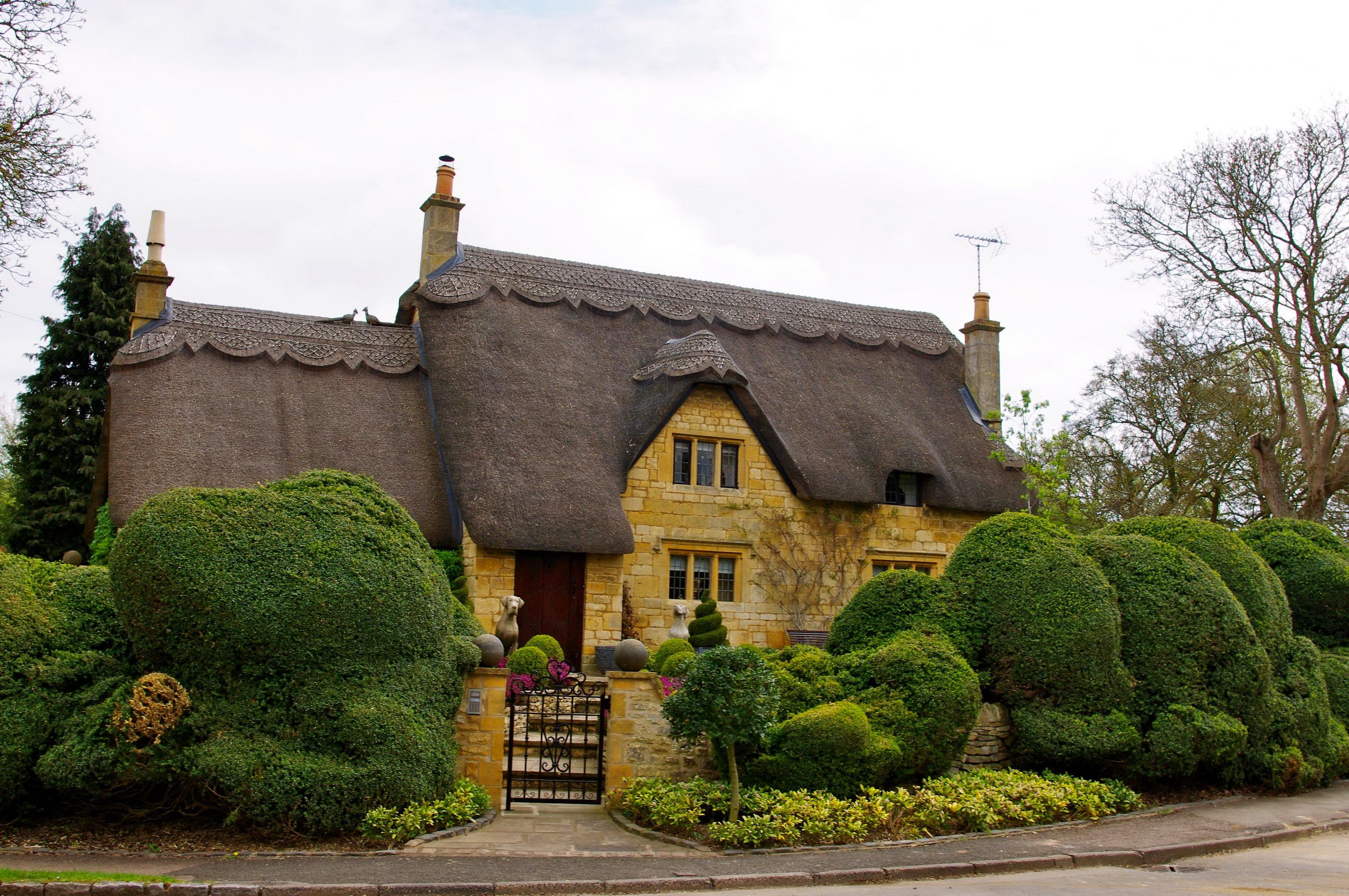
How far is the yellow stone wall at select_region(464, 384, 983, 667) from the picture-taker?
20.0 metres

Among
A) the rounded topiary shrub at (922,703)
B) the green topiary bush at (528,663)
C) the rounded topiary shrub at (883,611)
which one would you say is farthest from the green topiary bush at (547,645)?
the rounded topiary shrub at (922,703)

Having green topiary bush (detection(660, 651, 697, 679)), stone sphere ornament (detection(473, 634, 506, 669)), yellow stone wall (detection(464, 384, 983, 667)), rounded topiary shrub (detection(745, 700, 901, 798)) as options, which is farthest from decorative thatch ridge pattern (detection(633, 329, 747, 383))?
rounded topiary shrub (detection(745, 700, 901, 798))

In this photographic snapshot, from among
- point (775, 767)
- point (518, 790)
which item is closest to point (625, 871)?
point (775, 767)

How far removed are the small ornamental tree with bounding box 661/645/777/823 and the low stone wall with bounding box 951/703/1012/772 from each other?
3099 mm

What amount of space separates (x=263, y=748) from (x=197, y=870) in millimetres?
1222

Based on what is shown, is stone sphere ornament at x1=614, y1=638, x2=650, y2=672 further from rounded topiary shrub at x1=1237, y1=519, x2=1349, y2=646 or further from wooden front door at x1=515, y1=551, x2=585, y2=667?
rounded topiary shrub at x1=1237, y1=519, x2=1349, y2=646

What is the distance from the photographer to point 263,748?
31.7ft

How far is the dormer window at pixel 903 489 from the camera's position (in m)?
22.7

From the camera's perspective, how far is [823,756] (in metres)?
10.9

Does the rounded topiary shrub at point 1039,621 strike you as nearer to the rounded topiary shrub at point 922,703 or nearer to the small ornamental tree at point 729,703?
the rounded topiary shrub at point 922,703

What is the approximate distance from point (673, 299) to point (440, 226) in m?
5.17

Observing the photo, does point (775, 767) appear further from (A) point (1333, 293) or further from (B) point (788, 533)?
(A) point (1333, 293)

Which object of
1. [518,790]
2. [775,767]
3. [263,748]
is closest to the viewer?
[263,748]

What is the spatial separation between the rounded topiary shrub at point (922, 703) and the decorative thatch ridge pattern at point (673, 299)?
1274 centimetres
